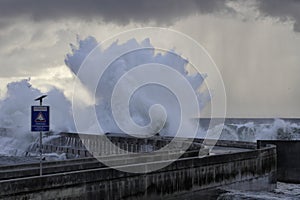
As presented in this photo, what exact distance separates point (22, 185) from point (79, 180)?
5.06 feet

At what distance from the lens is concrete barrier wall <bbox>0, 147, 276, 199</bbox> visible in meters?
10.5

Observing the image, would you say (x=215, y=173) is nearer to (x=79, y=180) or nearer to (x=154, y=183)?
(x=154, y=183)

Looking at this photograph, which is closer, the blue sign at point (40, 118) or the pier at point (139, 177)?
the pier at point (139, 177)

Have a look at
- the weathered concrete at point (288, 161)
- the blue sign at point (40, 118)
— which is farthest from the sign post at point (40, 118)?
the weathered concrete at point (288, 161)

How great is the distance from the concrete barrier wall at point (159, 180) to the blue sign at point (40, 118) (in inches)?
52.8

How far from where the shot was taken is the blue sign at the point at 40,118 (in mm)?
11578

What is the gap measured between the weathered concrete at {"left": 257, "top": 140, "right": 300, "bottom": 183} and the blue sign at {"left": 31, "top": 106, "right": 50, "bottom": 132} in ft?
45.0

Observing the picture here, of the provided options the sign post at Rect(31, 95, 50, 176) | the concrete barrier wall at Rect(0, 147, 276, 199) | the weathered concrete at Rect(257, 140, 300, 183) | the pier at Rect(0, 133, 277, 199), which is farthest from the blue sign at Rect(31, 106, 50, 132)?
the weathered concrete at Rect(257, 140, 300, 183)

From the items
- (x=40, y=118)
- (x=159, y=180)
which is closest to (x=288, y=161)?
(x=159, y=180)

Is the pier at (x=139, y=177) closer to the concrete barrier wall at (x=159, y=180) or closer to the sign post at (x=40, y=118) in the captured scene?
the concrete barrier wall at (x=159, y=180)

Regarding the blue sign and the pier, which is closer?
the pier

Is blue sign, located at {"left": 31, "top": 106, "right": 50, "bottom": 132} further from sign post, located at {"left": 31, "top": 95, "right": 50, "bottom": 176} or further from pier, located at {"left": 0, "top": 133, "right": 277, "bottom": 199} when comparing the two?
pier, located at {"left": 0, "top": 133, "right": 277, "bottom": 199}

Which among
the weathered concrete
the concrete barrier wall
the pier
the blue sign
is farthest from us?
the weathered concrete

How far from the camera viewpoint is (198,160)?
49.8 feet
